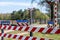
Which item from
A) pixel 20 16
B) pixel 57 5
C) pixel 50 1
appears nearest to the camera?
pixel 57 5

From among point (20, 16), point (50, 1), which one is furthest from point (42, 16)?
point (50, 1)

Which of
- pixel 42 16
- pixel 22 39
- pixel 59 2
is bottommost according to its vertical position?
pixel 42 16

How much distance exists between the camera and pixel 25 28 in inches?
311

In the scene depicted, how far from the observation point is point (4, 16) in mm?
82250

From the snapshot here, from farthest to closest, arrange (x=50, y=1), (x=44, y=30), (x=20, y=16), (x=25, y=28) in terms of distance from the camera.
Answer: (x=20, y=16) → (x=50, y=1) → (x=25, y=28) → (x=44, y=30)

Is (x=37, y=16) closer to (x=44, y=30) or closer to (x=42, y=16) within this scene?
(x=42, y=16)

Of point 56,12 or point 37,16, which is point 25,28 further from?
point 37,16

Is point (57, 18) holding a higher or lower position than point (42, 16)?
higher

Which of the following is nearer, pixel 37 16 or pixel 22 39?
pixel 22 39

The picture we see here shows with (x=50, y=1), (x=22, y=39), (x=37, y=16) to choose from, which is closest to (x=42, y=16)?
(x=37, y=16)

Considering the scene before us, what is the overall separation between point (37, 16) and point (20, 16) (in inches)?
326

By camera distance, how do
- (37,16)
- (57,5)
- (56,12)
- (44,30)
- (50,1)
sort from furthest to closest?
(37,16), (50,1), (57,5), (56,12), (44,30)

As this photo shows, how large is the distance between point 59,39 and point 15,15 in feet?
227

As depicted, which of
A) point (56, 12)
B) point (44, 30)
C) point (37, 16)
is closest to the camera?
point (44, 30)
